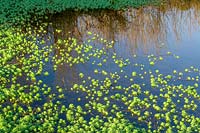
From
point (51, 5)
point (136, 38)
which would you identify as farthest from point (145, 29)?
point (51, 5)

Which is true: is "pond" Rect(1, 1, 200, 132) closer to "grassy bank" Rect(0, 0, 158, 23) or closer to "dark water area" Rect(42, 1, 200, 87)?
"dark water area" Rect(42, 1, 200, 87)

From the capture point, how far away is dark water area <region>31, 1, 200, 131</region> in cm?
992

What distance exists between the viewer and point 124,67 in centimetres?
1051

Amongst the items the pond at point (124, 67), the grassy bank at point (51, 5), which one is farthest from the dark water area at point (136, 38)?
the grassy bank at point (51, 5)

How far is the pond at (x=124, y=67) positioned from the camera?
26.5 ft

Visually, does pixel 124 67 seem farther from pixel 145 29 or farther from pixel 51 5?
pixel 51 5

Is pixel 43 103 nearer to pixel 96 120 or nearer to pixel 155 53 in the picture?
pixel 96 120

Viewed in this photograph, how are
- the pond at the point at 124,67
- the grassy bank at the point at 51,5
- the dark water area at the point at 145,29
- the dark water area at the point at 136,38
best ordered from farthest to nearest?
the grassy bank at the point at 51,5 < the dark water area at the point at 145,29 < the dark water area at the point at 136,38 < the pond at the point at 124,67

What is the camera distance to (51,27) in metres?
13.4

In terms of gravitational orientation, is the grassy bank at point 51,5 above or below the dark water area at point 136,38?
above

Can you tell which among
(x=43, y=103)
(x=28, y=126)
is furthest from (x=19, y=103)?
(x=28, y=126)

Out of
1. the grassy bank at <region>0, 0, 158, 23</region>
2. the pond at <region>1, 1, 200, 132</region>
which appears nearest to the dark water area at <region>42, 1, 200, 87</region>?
the pond at <region>1, 1, 200, 132</region>

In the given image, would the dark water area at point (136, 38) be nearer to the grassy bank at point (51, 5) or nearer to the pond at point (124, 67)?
the pond at point (124, 67)

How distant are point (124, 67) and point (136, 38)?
7.88ft
